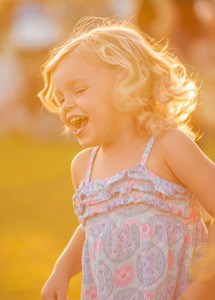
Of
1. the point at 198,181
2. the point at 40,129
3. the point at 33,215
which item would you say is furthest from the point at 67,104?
the point at 40,129

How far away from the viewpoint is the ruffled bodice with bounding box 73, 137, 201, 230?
2488mm

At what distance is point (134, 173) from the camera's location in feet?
8.27

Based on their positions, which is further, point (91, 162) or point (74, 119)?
point (91, 162)

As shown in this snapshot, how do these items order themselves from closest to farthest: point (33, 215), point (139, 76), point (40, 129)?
point (139, 76), point (33, 215), point (40, 129)

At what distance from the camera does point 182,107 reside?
2.69 m

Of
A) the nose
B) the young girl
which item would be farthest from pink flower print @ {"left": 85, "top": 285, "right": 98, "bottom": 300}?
the nose

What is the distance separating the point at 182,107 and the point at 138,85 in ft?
0.64

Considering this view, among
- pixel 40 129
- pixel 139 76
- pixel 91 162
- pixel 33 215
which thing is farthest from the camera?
pixel 40 129

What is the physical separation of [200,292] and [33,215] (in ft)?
16.0

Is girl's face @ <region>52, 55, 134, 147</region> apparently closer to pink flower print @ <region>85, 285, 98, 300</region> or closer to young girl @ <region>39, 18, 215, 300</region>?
young girl @ <region>39, 18, 215, 300</region>

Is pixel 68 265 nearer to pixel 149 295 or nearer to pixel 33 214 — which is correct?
pixel 149 295

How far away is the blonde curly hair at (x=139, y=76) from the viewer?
101 inches

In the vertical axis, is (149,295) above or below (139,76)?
below

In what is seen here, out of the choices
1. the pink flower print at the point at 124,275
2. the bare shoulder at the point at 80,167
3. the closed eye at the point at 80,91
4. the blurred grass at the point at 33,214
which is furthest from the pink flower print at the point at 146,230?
the blurred grass at the point at 33,214
